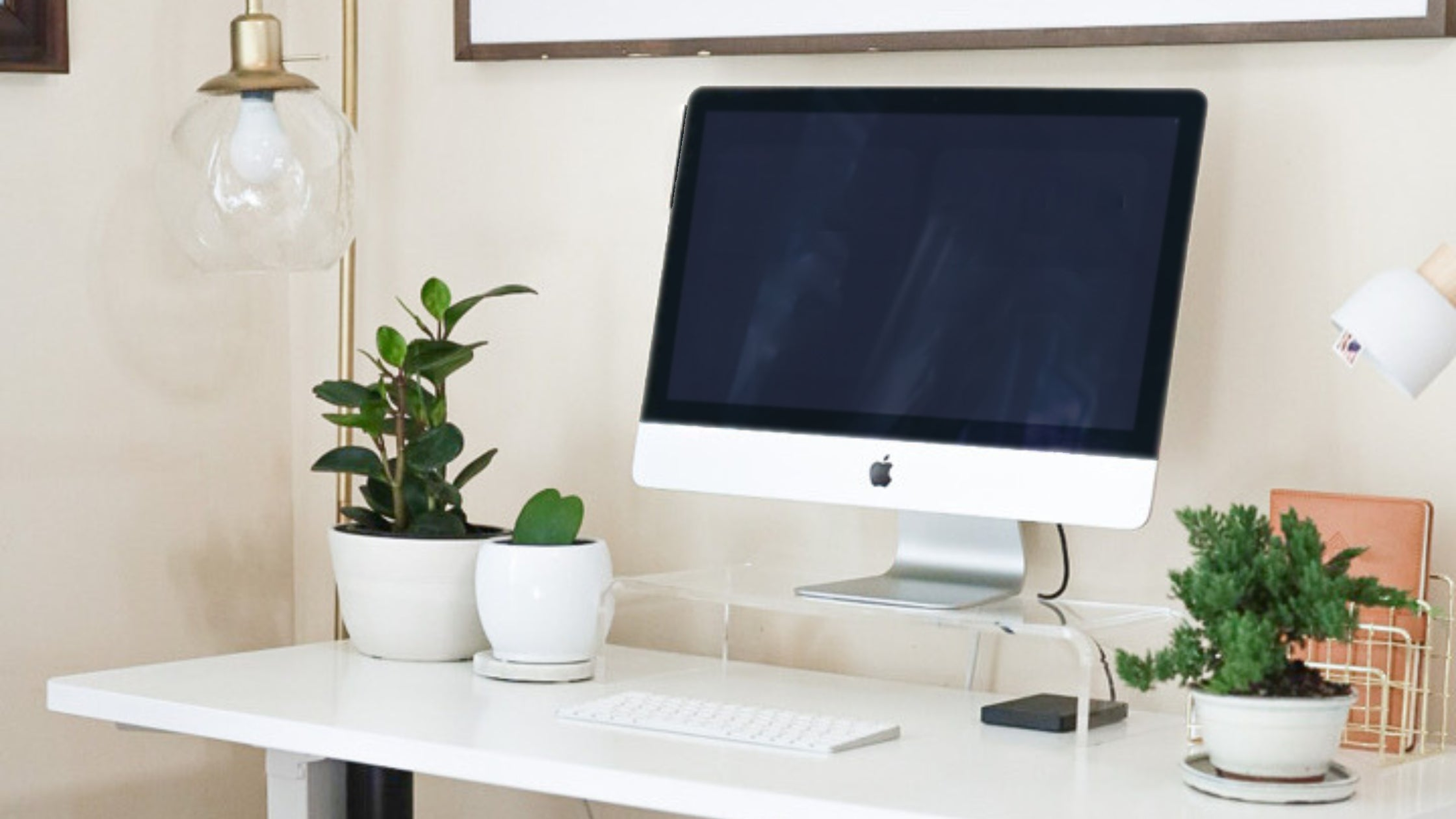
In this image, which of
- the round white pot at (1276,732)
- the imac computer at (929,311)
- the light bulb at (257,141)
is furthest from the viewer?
the light bulb at (257,141)

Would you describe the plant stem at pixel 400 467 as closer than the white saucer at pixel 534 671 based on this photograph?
No

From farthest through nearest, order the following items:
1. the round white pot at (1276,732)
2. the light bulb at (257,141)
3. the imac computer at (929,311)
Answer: the light bulb at (257,141) < the imac computer at (929,311) < the round white pot at (1276,732)

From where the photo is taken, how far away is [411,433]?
1.92 meters

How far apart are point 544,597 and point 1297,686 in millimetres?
663

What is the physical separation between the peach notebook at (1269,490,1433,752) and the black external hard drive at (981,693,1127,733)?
0.16 m

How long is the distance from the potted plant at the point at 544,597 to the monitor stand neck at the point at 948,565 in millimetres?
178

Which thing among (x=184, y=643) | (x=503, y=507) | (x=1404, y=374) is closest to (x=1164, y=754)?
(x=1404, y=374)

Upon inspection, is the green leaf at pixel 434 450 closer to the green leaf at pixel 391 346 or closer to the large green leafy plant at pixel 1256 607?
the green leaf at pixel 391 346

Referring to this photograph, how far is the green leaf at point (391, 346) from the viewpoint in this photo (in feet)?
6.23

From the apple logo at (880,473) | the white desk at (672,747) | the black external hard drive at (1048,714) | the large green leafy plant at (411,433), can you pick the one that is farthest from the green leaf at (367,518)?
the black external hard drive at (1048,714)

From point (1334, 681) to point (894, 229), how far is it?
513 millimetres

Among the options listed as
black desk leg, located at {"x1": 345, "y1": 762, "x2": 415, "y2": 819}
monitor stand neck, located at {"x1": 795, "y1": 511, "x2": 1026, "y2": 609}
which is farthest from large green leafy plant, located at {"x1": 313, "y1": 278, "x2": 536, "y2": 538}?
monitor stand neck, located at {"x1": 795, "y1": 511, "x2": 1026, "y2": 609}

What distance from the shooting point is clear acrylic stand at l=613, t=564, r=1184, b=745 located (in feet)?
5.27

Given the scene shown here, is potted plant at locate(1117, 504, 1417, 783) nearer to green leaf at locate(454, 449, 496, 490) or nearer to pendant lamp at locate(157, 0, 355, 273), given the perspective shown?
green leaf at locate(454, 449, 496, 490)
